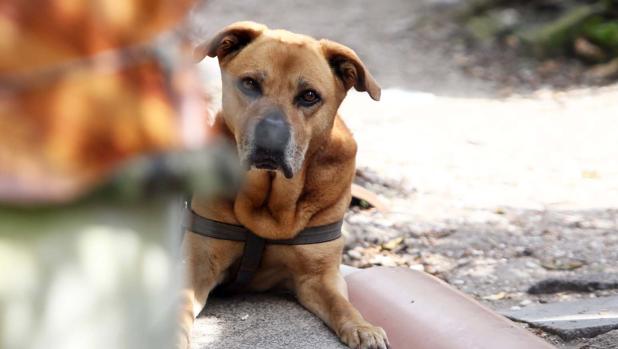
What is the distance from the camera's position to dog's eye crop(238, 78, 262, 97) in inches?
171

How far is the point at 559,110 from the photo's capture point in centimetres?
920

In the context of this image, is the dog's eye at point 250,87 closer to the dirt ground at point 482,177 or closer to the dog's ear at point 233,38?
the dog's ear at point 233,38

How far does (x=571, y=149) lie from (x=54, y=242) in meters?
7.57

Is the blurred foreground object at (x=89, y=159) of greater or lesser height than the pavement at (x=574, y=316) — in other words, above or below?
above

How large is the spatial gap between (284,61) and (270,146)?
0.48 meters

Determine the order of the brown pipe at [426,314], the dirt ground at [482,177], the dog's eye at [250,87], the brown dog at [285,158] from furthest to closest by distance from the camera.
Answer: the dirt ground at [482,177]
the dog's eye at [250,87]
the brown dog at [285,158]
the brown pipe at [426,314]

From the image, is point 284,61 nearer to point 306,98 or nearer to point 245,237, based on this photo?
point 306,98

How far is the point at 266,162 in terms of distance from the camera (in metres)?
4.16

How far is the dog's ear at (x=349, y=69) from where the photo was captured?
14.8 feet

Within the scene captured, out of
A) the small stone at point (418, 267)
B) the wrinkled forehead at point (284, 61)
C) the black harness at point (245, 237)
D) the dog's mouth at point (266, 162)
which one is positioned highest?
the wrinkled forehead at point (284, 61)

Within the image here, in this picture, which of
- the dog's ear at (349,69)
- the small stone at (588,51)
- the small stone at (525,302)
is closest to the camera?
the dog's ear at (349,69)

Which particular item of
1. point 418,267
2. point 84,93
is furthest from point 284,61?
point 84,93

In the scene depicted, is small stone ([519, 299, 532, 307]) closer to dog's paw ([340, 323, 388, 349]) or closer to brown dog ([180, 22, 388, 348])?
brown dog ([180, 22, 388, 348])

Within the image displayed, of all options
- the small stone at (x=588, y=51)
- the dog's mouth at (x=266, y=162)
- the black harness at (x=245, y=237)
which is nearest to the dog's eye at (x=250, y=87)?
the dog's mouth at (x=266, y=162)
